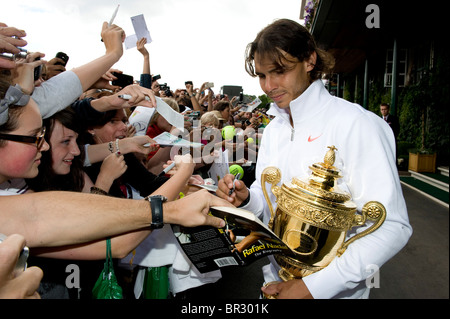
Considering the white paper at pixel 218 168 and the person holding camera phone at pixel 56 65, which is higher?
the person holding camera phone at pixel 56 65

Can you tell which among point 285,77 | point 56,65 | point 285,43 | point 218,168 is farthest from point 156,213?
point 218,168

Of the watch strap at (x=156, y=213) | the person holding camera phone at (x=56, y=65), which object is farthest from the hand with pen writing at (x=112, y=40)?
the watch strap at (x=156, y=213)

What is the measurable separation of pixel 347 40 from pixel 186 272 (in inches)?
540

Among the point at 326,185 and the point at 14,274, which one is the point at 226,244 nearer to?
the point at 326,185

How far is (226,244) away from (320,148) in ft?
2.22

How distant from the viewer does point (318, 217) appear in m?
1.30

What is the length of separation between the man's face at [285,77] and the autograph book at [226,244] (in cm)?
83

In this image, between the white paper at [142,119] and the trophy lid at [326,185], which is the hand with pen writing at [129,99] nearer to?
the white paper at [142,119]

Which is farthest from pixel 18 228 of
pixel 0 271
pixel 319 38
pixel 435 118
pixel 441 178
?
pixel 319 38

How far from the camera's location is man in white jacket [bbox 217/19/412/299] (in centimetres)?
133

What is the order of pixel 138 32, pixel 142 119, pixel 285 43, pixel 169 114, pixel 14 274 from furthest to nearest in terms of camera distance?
pixel 142 119
pixel 138 32
pixel 169 114
pixel 285 43
pixel 14 274

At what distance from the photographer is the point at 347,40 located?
1324 cm

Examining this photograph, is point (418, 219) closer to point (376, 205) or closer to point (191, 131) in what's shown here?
point (191, 131)

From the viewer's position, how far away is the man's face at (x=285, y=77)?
1.75 meters
